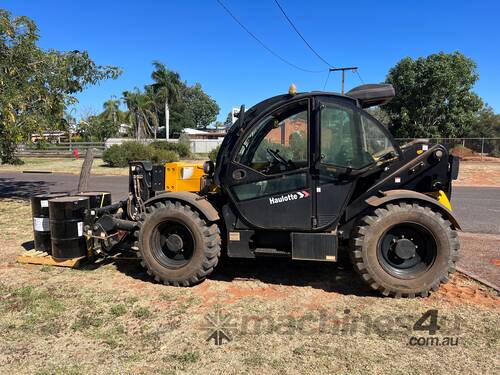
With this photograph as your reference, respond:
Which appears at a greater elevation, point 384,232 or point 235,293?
point 384,232

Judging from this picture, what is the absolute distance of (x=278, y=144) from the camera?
5.04m

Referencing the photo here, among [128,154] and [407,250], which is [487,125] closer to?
[128,154]

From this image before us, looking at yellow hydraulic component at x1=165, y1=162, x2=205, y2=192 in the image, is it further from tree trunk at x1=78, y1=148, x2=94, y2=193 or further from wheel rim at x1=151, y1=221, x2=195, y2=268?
tree trunk at x1=78, y1=148, x2=94, y2=193

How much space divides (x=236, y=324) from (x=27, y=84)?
7.98 metres

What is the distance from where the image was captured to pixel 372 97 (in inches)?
197

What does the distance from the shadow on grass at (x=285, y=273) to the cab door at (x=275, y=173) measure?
0.82m

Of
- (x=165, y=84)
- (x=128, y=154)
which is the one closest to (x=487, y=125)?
(x=128, y=154)

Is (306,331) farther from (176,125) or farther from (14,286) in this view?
(176,125)

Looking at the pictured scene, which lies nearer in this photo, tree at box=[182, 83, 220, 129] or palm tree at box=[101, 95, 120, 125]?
palm tree at box=[101, 95, 120, 125]

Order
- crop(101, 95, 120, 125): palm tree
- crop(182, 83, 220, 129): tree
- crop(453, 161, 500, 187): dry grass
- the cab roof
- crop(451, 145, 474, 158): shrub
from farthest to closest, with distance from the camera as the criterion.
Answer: crop(182, 83, 220, 129): tree, crop(101, 95, 120, 125): palm tree, crop(451, 145, 474, 158): shrub, crop(453, 161, 500, 187): dry grass, the cab roof

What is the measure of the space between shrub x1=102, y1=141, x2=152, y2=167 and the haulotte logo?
21903 mm

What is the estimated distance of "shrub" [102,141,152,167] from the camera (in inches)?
1024

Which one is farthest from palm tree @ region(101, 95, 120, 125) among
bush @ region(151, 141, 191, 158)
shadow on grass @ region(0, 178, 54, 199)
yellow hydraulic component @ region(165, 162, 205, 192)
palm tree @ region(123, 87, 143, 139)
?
yellow hydraulic component @ region(165, 162, 205, 192)

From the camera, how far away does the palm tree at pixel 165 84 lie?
57506 mm
